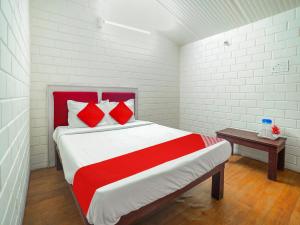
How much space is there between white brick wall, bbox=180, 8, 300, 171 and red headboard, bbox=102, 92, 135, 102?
5.57 ft

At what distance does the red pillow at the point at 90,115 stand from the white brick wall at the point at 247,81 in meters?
2.51

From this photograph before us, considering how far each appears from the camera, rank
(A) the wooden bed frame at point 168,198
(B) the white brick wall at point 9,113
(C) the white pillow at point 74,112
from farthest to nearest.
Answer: (C) the white pillow at point 74,112, (A) the wooden bed frame at point 168,198, (B) the white brick wall at point 9,113

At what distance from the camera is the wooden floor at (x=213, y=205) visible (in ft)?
5.13

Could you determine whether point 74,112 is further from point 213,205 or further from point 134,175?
point 213,205

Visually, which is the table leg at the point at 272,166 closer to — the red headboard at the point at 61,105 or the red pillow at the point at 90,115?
the red pillow at the point at 90,115

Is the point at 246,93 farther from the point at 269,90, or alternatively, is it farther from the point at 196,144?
the point at 196,144

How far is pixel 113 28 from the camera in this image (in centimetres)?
323

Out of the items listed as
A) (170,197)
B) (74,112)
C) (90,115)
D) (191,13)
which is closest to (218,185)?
(170,197)

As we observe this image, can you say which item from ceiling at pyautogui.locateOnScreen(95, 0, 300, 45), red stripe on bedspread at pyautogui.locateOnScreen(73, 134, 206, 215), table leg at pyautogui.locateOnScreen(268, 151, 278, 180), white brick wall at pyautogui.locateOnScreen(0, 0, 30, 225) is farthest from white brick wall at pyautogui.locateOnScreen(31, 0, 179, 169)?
table leg at pyautogui.locateOnScreen(268, 151, 278, 180)

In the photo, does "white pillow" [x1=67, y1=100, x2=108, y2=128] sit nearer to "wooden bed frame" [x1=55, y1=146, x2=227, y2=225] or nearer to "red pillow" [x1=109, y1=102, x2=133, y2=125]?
"red pillow" [x1=109, y1=102, x2=133, y2=125]

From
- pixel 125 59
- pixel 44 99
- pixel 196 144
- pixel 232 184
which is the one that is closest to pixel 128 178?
pixel 196 144

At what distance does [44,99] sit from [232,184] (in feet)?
10.4

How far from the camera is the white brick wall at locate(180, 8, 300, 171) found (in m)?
2.61

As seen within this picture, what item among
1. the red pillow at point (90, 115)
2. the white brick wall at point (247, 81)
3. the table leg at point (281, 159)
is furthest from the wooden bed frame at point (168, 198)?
the white brick wall at point (247, 81)
